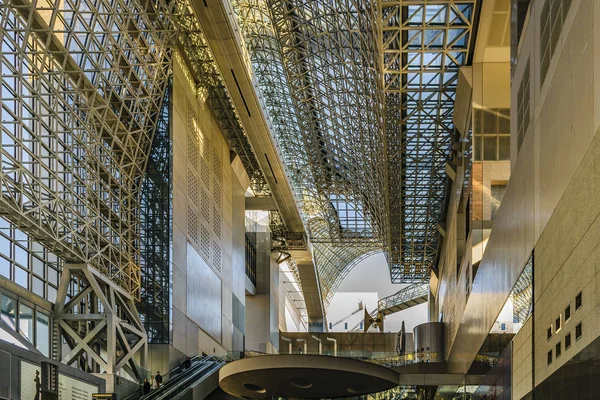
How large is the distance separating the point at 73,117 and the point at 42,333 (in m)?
9.87

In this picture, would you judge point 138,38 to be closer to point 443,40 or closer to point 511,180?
point 443,40

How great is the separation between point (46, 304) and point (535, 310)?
84.7 feet

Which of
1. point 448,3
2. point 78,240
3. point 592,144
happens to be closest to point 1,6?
point 78,240

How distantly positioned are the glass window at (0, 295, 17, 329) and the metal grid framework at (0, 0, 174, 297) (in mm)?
2931

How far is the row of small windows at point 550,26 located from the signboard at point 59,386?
68.7 feet

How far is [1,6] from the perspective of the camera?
33.8 metres

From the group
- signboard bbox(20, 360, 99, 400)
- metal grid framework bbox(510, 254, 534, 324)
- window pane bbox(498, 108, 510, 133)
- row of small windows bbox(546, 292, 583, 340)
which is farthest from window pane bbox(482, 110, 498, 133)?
signboard bbox(20, 360, 99, 400)

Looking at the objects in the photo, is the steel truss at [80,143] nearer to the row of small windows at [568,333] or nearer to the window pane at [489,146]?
the window pane at [489,146]

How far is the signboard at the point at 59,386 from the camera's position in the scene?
113 ft

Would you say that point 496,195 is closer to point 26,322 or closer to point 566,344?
point 26,322

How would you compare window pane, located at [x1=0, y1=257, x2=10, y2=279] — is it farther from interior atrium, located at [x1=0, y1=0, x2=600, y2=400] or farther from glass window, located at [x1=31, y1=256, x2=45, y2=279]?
glass window, located at [x1=31, y1=256, x2=45, y2=279]

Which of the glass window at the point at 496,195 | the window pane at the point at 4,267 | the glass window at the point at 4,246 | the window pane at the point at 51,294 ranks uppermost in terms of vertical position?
the glass window at the point at 496,195

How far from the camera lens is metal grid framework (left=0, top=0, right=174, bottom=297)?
124 ft

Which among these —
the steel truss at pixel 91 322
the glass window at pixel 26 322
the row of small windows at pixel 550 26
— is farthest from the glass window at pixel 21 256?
the row of small windows at pixel 550 26
